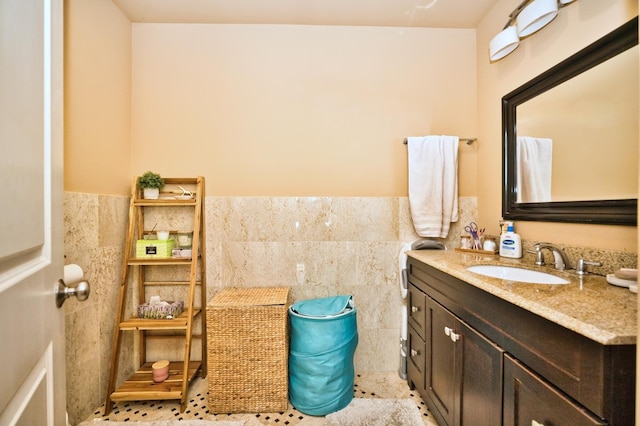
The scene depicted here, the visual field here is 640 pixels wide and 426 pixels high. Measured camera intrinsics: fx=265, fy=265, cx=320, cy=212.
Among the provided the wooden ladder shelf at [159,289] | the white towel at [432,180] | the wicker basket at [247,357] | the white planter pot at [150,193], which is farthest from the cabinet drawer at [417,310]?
the white planter pot at [150,193]

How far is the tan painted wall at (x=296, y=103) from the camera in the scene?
1.91m

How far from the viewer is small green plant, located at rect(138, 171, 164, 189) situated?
70.4 inches

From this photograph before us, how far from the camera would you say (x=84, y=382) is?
149cm

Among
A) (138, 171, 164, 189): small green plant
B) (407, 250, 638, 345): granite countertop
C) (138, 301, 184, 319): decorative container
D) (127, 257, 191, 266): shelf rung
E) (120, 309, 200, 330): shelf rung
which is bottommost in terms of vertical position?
(120, 309, 200, 330): shelf rung

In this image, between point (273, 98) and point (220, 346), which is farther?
point (273, 98)

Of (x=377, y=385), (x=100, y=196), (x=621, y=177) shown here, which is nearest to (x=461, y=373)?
(x=377, y=385)

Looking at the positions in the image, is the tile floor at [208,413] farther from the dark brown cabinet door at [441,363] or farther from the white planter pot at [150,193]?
the white planter pot at [150,193]

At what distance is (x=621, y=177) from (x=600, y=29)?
65 centimetres

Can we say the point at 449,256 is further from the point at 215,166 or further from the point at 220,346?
the point at 215,166

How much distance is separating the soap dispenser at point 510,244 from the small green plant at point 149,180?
2234 millimetres

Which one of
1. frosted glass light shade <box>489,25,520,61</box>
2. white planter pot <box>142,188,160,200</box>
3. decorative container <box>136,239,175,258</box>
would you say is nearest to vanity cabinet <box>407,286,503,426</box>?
frosted glass light shade <box>489,25,520,61</box>

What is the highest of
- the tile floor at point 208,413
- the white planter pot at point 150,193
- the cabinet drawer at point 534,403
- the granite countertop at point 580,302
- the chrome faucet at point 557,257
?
the white planter pot at point 150,193

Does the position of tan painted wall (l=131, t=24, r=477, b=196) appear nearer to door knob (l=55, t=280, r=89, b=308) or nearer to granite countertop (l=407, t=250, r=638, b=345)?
granite countertop (l=407, t=250, r=638, b=345)

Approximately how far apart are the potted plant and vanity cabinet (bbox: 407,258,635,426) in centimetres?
181
